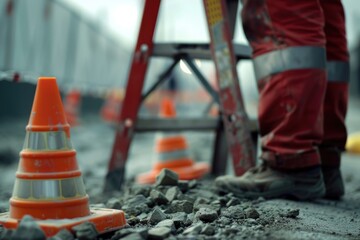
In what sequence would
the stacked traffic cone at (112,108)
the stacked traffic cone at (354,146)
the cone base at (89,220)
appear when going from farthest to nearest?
the stacked traffic cone at (112,108), the stacked traffic cone at (354,146), the cone base at (89,220)

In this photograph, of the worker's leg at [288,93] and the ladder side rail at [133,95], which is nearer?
the worker's leg at [288,93]

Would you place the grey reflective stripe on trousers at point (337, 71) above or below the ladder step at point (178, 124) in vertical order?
above

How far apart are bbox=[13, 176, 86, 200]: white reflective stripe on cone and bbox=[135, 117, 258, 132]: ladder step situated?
1.92m

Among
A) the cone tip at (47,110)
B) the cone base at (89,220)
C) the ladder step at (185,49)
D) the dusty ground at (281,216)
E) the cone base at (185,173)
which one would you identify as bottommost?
the cone base at (185,173)

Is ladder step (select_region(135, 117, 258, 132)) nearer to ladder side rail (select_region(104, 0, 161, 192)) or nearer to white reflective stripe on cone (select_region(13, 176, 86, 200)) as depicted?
ladder side rail (select_region(104, 0, 161, 192))

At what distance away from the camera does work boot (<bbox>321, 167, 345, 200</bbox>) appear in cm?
369

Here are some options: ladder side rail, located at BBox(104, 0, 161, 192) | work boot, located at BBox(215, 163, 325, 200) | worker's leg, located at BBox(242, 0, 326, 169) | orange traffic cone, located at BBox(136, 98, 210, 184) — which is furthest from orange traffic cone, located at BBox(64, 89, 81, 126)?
worker's leg, located at BBox(242, 0, 326, 169)

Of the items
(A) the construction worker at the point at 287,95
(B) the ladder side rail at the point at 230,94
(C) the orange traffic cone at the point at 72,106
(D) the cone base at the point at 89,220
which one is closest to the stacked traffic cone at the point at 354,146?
(B) the ladder side rail at the point at 230,94

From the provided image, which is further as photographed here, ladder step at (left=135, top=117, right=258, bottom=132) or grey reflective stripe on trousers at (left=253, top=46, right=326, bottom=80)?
ladder step at (left=135, top=117, right=258, bottom=132)

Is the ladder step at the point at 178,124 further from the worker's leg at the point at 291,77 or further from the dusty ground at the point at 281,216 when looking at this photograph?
the worker's leg at the point at 291,77

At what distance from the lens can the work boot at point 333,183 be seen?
12.1 ft

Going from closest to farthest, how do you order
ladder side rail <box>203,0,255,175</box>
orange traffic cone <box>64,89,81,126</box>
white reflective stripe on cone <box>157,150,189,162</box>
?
ladder side rail <box>203,0,255,175</box>, white reflective stripe on cone <box>157,150,189,162</box>, orange traffic cone <box>64,89,81,126</box>

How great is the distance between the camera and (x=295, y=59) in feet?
10.2

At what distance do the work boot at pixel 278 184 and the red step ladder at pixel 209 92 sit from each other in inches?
11.5
